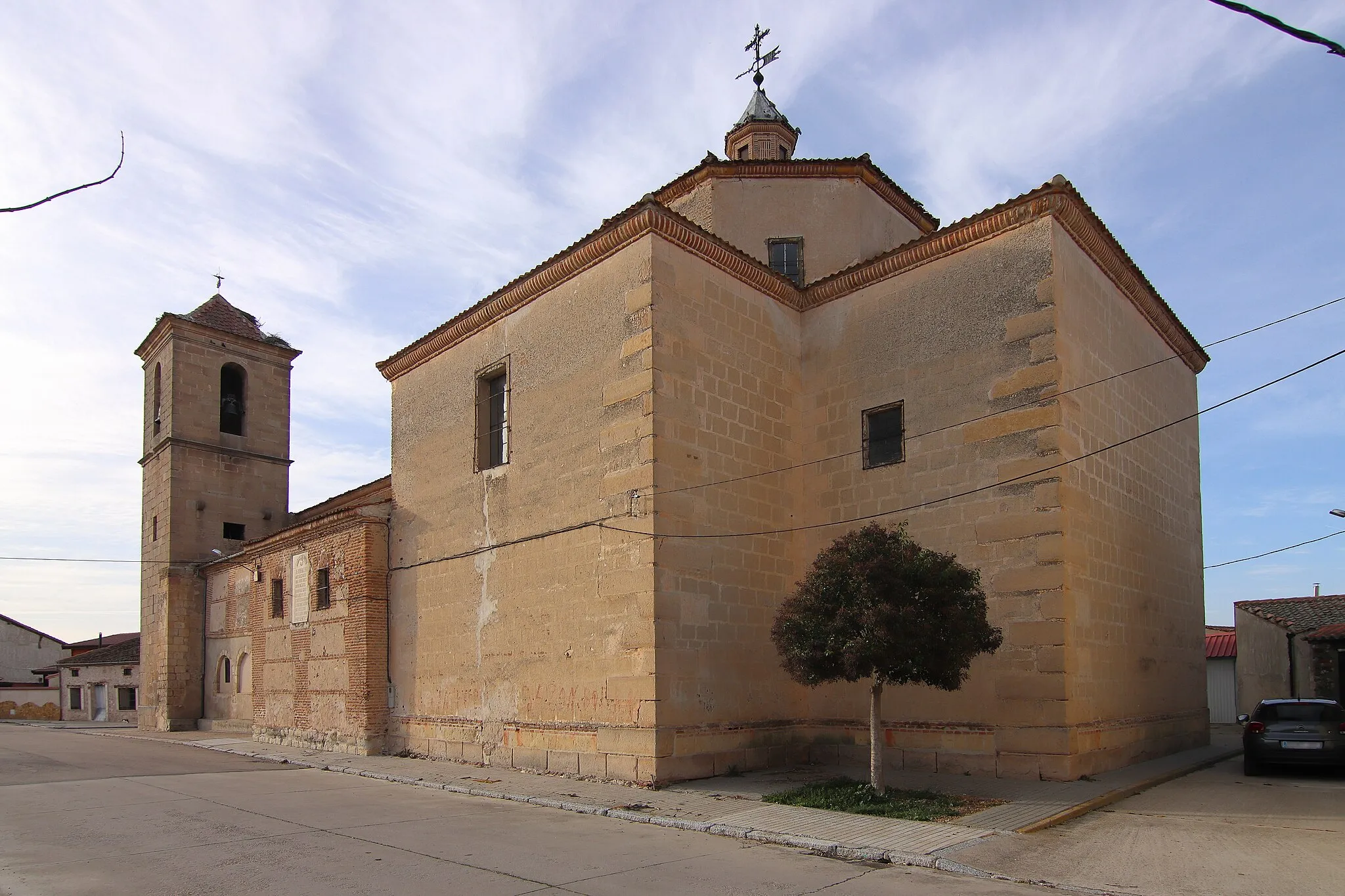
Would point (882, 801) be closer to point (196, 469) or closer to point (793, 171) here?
point (793, 171)

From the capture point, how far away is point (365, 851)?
323 inches

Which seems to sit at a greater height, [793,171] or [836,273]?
[793,171]

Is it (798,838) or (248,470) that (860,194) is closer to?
(798,838)

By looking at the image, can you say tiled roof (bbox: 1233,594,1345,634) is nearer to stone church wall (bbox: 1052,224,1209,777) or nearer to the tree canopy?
stone church wall (bbox: 1052,224,1209,777)

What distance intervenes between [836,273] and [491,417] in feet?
19.9

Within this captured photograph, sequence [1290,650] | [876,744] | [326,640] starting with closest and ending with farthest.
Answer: [876,744]
[326,640]
[1290,650]

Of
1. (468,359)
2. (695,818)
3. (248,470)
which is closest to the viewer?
(695,818)

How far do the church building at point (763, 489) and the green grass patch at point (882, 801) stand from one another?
5.29 ft

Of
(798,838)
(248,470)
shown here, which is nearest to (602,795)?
(798,838)

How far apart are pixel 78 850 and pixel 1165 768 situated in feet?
41.3

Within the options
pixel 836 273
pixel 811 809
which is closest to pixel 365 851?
pixel 811 809

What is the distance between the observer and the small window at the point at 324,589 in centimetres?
1798

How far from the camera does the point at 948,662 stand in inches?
386

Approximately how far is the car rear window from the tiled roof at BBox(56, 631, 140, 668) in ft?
112
